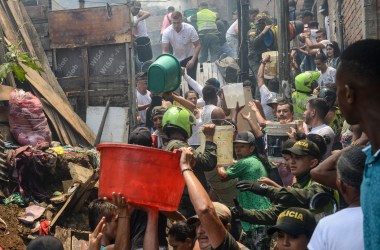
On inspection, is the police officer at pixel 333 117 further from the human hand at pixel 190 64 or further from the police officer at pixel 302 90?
the human hand at pixel 190 64

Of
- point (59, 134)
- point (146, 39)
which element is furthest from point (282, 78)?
point (146, 39)

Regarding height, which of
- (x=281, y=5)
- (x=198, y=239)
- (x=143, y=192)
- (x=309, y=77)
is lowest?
(x=198, y=239)

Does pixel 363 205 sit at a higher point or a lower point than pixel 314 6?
lower

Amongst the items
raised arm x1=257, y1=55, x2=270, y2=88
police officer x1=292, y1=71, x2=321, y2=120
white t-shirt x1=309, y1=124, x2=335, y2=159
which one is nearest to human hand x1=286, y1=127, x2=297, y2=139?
white t-shirt x1=309, y1=124, x2=335, y2=159

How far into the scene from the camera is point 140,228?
5312 mm

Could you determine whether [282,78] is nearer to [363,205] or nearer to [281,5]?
[281,5]

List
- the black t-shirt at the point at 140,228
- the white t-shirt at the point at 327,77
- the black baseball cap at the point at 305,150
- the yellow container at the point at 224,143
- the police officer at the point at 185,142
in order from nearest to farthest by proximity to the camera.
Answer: the black t-shirt at the point at 140,228
the black baseball cap at the point at 305,150
the police officer at the point at 185,142
the yellow container at the point at 224,143
the white t-shirt at the point at 327,77

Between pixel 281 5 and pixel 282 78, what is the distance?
1.14 meters

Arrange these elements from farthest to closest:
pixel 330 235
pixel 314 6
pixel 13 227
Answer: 1. pixel 314 6
2. pixel 13 227
3. pixel 330 235

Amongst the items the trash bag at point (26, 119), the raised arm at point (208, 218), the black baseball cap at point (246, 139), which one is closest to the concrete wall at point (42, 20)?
the trash bag at point (26, 119)

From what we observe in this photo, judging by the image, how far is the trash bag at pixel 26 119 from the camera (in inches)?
388

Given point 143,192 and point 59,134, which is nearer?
point 143,192

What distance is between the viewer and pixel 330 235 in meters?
3.67

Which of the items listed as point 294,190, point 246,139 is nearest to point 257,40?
point 246,139
